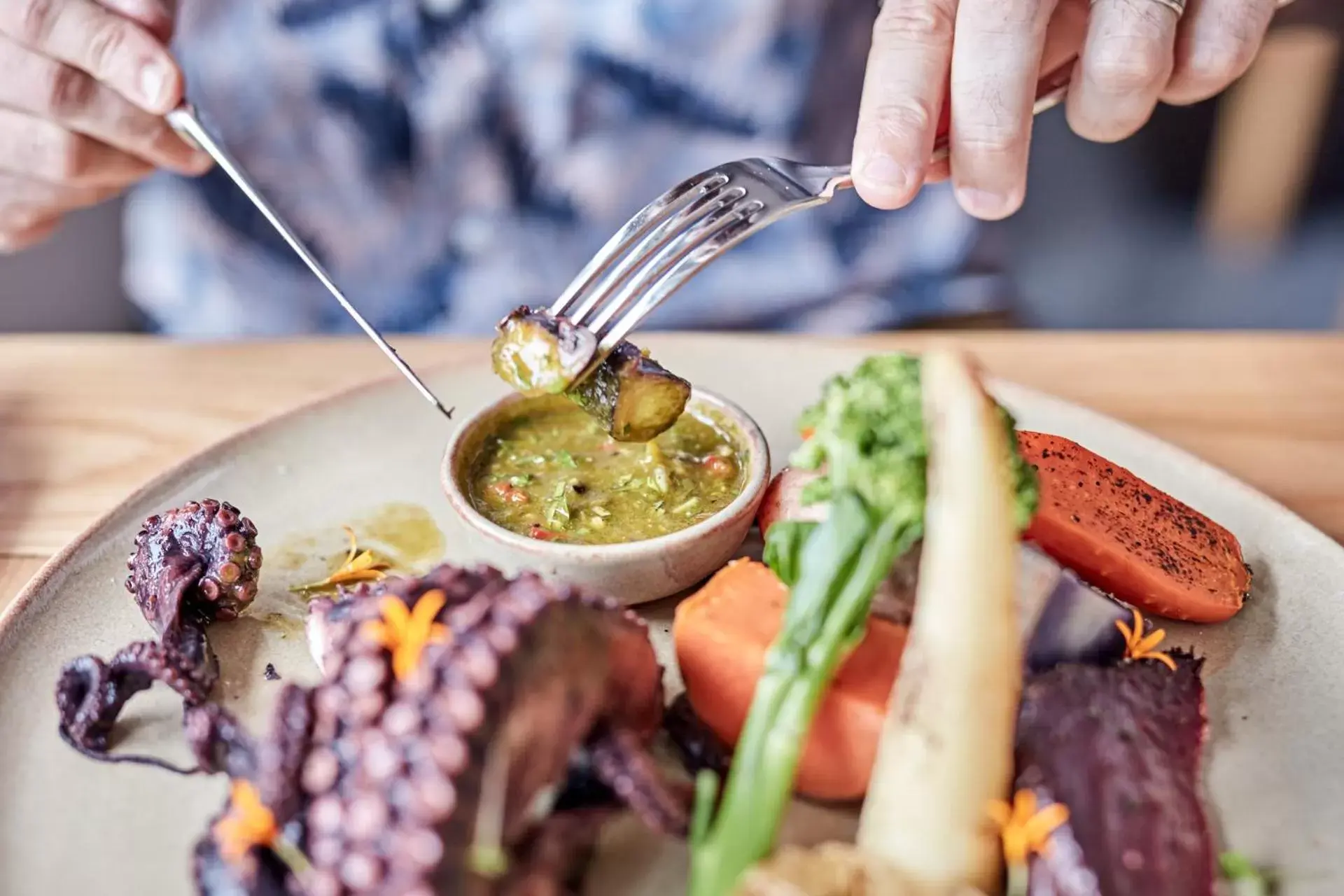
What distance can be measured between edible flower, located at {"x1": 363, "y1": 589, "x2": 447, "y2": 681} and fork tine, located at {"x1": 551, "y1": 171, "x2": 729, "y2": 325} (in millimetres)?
743

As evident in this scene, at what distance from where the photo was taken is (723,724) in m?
1.65

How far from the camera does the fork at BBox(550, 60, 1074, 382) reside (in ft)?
6.40

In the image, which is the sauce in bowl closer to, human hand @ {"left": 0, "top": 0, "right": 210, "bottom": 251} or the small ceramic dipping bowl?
the small ceramic dipping bowl

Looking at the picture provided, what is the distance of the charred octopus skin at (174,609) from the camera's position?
65.6 inches

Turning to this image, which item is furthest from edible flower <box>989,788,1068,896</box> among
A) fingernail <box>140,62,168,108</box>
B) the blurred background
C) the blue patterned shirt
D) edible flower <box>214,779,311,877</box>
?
the blurred background

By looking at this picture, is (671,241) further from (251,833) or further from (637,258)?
(251,833)

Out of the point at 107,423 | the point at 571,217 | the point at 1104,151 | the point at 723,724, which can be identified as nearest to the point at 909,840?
the point at 723,724

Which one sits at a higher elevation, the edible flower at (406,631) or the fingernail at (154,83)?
the fingernail at (154,83)

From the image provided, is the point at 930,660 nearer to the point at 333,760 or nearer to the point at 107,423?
the point at 333,760

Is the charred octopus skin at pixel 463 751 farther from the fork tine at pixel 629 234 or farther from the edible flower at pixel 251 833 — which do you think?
the fork tine at pixel 629 234

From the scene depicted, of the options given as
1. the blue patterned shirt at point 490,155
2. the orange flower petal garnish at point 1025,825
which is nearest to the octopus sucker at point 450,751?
the orange flower petal garnish at point 1025,825

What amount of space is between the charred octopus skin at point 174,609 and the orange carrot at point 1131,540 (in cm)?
134

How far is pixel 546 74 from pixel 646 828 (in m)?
2.34

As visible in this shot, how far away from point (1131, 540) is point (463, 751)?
48.9 inches
